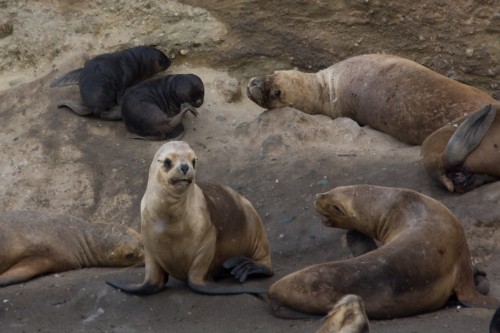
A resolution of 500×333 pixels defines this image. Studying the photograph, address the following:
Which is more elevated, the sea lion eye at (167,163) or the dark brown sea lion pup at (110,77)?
the sea lion eye at (167,163)

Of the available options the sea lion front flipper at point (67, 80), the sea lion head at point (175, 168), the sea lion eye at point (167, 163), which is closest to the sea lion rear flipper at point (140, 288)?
the sea lion head at point (175, 168)

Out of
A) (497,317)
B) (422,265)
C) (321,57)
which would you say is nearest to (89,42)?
(321,57)

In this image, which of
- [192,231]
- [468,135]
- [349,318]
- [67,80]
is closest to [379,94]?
[468,135]

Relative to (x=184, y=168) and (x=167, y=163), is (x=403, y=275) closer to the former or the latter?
(x=184, y=168)

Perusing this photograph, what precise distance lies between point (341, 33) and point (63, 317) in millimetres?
5091

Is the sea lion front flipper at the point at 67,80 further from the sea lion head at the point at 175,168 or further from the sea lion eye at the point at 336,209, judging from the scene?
the sea lion head at the point at 175,168

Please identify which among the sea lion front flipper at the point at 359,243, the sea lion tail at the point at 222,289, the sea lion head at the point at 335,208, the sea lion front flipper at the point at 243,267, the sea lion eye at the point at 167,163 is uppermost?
the sea lion eye at the point at 167,163

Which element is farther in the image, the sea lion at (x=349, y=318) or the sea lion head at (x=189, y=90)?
the sea lion head at (x=189, y=90)

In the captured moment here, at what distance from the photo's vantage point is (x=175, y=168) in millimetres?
6941

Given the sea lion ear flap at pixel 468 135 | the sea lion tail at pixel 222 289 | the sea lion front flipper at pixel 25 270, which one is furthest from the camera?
the sea lion ear flap at pixel 468 135

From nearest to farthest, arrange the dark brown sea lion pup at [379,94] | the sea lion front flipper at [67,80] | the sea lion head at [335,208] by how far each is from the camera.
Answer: the sea lion head at [335,208], the dark brown sea lion pup at [379,94], the sea lion front flipper at [67,80]

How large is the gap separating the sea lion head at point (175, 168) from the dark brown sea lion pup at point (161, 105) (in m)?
3.53

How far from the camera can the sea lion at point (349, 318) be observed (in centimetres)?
448

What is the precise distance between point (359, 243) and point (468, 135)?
152 centimetres
